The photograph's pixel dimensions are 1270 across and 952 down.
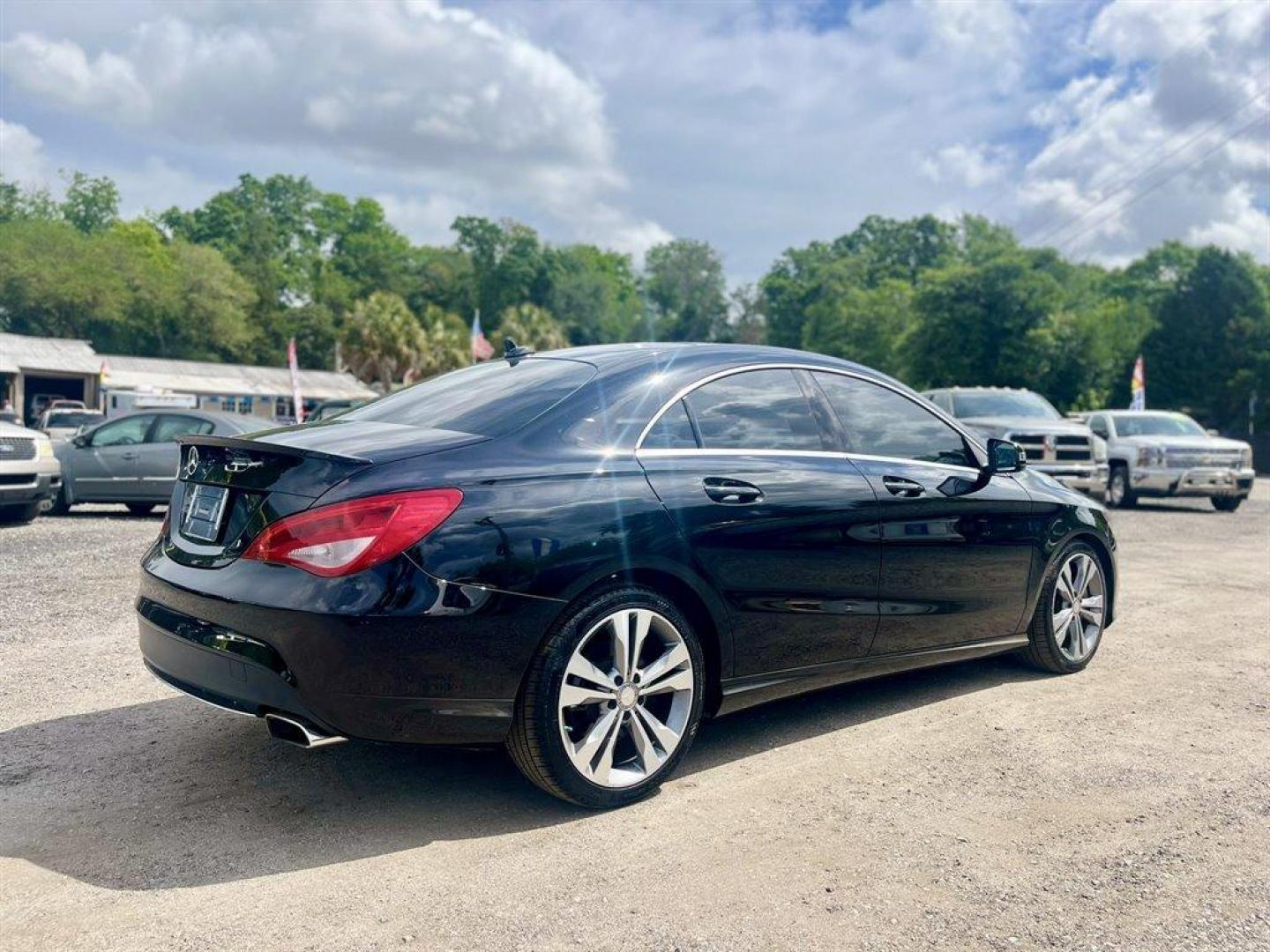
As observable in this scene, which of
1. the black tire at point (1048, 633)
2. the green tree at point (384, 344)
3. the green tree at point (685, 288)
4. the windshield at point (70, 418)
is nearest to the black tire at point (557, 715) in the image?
the black tire at point (1048, 633)

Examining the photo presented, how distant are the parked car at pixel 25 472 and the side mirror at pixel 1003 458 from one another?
1057 centimetres

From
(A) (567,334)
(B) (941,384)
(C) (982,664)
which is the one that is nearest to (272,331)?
(A) (567,334)

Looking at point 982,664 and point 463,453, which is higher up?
point 463,453

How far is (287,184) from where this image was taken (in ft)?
322

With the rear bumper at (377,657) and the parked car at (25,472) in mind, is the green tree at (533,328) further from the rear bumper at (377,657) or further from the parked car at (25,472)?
the rear bumper at (377,657)

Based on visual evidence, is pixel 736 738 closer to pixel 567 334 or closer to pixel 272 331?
pixel 272 331

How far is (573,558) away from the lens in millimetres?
3465

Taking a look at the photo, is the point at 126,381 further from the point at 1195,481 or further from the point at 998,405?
the point at 1195,481

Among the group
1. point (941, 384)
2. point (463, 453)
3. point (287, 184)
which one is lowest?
point (463, 453)

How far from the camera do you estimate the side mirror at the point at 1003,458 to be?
5.12 meters

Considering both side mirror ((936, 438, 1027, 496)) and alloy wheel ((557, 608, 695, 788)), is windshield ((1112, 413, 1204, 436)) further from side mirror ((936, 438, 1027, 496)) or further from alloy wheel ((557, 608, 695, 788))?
alloy wheel ((557, 608, 695, 788))

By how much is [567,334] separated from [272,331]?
28.3 meters

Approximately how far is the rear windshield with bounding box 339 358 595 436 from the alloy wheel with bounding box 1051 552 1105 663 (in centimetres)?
289

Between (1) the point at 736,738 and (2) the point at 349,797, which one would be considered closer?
(2) the point at 349,797
